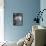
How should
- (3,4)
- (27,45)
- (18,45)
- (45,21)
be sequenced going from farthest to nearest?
(3,4) → (45,21) → (18,45) → (27,45)

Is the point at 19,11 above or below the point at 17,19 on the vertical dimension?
above

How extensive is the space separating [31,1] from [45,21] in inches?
46.9

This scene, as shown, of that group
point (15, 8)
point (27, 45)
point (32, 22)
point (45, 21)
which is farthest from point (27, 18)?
point (27, 45)

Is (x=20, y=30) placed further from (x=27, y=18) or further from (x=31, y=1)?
(x=31, y=1)

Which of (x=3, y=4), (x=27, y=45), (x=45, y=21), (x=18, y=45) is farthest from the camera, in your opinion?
(x=3, y=4)

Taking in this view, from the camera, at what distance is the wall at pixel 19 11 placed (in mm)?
5133

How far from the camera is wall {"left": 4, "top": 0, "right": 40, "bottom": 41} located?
16.8 ft

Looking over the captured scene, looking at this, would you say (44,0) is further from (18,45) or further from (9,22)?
(18,45)

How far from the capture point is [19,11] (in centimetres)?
521

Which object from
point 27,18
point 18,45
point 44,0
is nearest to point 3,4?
point 27,18

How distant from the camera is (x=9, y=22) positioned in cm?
514

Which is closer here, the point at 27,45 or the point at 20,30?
the point at 27,45

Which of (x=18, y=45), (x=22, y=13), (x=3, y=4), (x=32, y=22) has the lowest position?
(x=18, y=45)

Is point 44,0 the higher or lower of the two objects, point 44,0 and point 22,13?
the higher
